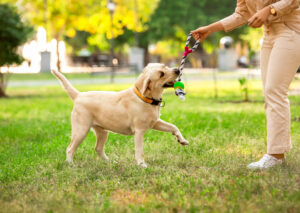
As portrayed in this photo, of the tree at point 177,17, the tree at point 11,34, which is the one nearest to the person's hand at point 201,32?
the tree at point 11,34

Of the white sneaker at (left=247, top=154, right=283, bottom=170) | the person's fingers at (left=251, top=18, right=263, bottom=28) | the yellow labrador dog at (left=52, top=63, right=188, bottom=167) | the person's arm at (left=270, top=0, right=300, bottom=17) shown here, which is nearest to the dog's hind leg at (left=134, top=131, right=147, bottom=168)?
the yellow labrador dog at (left=52, top=63, right=188, bottom=167)

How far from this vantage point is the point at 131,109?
473 centimetres

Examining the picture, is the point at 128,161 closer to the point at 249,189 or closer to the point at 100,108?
the point at 100,108

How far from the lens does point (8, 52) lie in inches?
554

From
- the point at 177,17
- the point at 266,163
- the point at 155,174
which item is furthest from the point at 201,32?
the point at 177,17

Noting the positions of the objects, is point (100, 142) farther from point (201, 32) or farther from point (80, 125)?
point (201, 32)

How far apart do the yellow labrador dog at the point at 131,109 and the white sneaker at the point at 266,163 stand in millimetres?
768

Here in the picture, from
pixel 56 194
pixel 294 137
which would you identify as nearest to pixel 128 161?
pixel 56 194

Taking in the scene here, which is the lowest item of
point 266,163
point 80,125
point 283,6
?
point 266,163

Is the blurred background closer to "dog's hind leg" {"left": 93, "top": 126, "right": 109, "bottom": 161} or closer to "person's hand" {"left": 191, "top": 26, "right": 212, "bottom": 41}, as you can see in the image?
"dog's hind leg" {"left": 93, "top": 126, "right": 109, "bottom": 161}

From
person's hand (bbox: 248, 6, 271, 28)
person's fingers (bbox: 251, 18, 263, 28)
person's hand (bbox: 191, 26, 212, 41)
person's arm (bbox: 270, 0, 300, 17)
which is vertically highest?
person's arm (bbox: 270, 0, 300, 17)

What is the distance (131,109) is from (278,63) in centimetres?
160

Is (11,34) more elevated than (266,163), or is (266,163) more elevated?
(11,34)

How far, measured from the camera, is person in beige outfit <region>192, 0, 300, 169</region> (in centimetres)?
436
